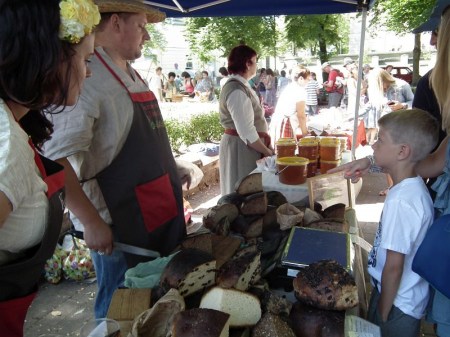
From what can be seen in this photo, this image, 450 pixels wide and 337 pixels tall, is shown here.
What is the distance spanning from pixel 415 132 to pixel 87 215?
140 centimetres

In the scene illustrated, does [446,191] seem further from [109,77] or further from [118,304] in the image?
[109,77]

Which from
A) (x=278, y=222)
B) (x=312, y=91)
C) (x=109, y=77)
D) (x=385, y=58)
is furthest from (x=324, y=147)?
(x=385, y=58)

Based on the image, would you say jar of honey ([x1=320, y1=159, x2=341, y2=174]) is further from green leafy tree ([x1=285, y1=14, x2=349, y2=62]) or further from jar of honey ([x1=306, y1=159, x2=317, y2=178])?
green leafy tree ([x1=285, y1=14, x2=349, y2=62])

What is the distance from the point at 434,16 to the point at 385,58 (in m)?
34.5

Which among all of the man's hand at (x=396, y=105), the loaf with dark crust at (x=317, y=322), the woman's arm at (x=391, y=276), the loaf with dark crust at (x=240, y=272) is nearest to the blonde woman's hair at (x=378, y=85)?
the man's hand at (x=396, y=105)

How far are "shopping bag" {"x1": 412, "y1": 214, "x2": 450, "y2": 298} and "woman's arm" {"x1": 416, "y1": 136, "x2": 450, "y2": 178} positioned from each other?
0.37 metres

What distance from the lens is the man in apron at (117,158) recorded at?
169 centimetres

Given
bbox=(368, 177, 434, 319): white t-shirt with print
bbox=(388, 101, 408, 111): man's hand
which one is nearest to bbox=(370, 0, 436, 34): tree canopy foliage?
bbox=(388, 101, 408, 111): man's hand

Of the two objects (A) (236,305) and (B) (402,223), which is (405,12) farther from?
(A) (236,305)

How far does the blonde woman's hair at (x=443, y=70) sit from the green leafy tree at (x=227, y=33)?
1171 cm

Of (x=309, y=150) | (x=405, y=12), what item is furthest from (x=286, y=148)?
(x=405, y=12)

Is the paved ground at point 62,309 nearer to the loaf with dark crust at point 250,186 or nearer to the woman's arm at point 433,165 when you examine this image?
the loaf with dark crust at point 250,186

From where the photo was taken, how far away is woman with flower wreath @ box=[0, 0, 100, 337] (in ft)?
2.83

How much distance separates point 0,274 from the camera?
38.9 inches
